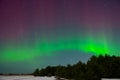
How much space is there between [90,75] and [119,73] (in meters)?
18.2

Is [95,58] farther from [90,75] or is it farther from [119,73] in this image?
[90,75]

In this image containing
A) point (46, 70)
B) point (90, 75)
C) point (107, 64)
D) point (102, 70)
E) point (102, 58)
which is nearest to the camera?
point (90, 75)

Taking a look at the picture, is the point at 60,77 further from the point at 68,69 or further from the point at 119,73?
the point at 119,73

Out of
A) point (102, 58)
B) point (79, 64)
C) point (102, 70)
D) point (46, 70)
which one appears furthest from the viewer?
point (46, 70)

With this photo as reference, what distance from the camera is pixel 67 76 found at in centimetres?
5103

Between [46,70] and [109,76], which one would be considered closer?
[109,76]

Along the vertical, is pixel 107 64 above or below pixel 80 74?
above

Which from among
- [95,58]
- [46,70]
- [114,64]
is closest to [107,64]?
[114,64]

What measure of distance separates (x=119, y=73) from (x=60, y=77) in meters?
10.3

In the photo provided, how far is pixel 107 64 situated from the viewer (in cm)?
5400

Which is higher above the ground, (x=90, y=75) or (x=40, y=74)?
(x=40, y=74)

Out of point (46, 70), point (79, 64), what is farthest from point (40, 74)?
point (79, 64)

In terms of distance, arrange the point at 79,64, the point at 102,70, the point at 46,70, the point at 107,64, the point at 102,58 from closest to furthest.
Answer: the point at 79,64, the point at 102,70, the point at 107,64, the point at 102,58, the point at 46,70

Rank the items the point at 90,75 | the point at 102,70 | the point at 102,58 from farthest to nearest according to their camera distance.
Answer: the point at 102,58, the point at 102,70, the point at 90,75
